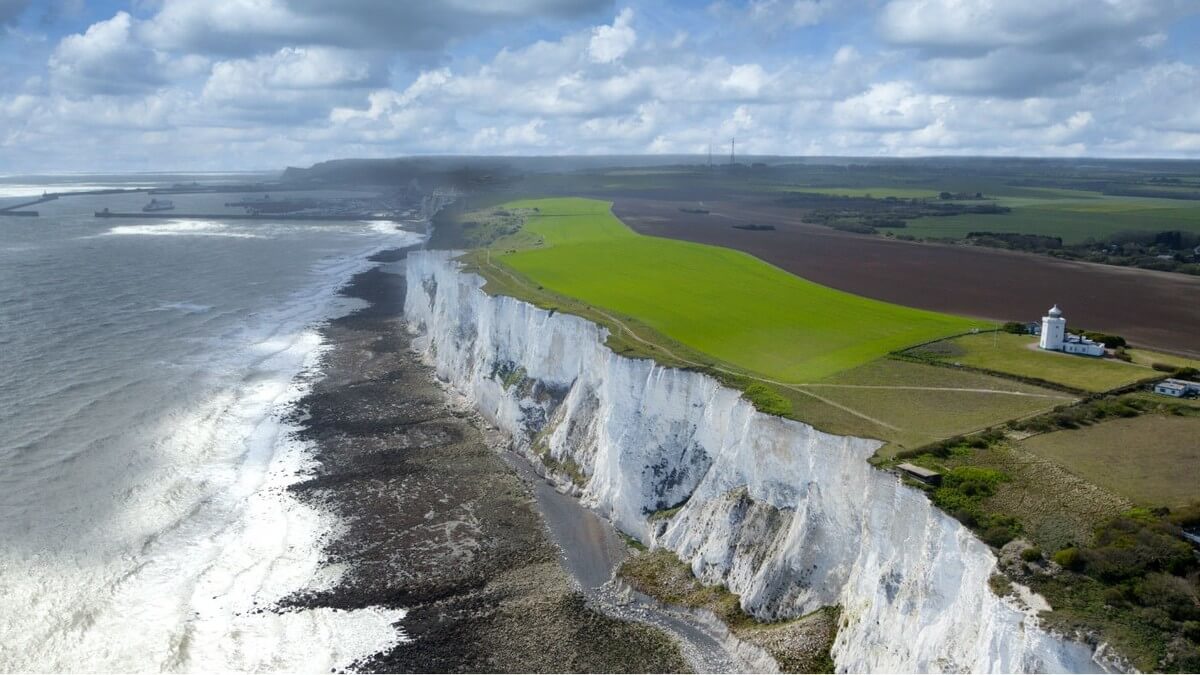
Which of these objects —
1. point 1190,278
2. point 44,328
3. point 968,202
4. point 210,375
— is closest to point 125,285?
point 44,328

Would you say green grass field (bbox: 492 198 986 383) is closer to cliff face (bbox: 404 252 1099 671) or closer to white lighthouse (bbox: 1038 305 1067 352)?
cliff face (bbox: 404 252 1099 671)

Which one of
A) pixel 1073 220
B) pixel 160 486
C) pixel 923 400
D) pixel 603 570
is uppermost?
pixel 1073 220

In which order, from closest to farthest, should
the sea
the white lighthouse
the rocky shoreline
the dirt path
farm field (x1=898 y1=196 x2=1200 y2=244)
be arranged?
the dirt path < the rocky shoreline < the sea < the white lighthouse < farm field (x1=898 y1=196 x2=1200 y2=244)

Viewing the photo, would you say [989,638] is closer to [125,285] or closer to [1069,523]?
[1069,523]

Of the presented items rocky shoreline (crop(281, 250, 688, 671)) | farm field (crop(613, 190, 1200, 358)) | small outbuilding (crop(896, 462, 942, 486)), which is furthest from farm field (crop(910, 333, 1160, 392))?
rocky shoreline (crop(281, 250, 688, 671))

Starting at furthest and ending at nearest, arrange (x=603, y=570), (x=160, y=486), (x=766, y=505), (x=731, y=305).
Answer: (x=731, y=305) → (x=160, y=486) → (x=603, y=570) → (x=766, y=505)

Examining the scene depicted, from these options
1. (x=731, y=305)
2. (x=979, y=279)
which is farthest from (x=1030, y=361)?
(x=979, y=279)

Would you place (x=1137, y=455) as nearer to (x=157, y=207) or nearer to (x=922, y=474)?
(x=922, y=474)
